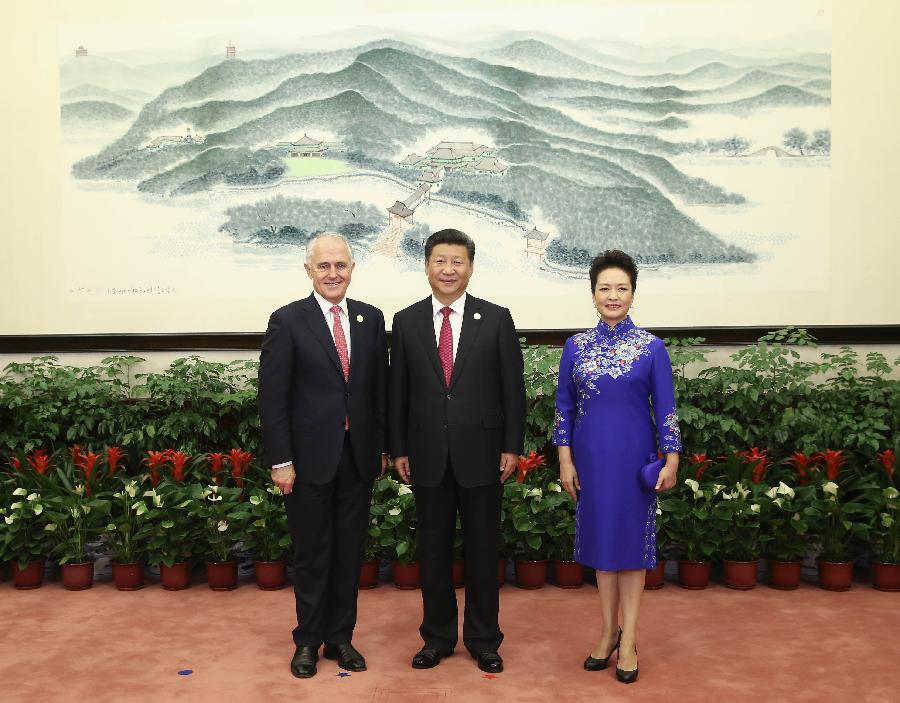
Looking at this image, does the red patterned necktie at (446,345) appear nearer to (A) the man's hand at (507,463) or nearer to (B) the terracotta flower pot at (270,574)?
(A) the man's hand at (507,463)

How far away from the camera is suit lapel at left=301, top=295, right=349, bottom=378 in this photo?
9.38ft

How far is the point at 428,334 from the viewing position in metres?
2.90

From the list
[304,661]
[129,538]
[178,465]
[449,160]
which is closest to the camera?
[304,661]

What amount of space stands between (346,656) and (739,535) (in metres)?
1.93

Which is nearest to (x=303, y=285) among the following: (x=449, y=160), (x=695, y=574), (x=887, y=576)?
(x=449, y=160)

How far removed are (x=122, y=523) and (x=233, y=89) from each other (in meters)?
2.56

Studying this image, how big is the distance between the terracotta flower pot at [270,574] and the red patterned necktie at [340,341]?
4.60ft

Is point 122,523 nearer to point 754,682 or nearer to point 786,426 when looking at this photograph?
point 754,682

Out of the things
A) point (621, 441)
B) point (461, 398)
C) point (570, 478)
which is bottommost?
point (570, 478)

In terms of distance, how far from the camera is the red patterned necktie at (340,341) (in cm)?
289

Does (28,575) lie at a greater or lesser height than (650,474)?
lesser

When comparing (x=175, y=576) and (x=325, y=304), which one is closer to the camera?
(x=325, y=304)

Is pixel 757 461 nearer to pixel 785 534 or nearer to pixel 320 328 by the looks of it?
pixel 785 534

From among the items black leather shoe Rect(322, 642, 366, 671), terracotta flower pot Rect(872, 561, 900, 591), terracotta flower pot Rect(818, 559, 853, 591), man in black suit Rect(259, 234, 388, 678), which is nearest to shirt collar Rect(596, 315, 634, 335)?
man in black suit Rect(259, 234, 388, 678)
